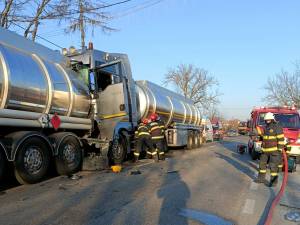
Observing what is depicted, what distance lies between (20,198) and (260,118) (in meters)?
10.6

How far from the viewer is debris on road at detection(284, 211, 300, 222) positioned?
217 inches

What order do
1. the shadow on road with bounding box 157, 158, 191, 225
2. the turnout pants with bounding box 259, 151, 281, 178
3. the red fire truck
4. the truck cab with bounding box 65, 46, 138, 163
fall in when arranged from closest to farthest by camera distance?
1. the shadow on road with bounding box 157, 158, 191, 225
2. the turnout pants with bounding box 259, 151, 281, 178
3. the truck cab with bounding box 65, 46, 138, 163
4. the red fire truck

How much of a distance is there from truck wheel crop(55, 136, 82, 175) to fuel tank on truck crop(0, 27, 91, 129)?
1.72 feet

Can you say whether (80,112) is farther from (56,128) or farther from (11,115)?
(11,115)

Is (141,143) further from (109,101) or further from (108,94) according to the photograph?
(108,94)

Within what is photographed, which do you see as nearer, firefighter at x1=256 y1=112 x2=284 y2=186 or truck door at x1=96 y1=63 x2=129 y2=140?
firefighter at x1=256 y1=112 x2=284 y2=186

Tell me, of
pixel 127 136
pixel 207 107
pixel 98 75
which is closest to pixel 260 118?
pixel 127 136

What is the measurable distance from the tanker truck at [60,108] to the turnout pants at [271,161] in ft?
13.7

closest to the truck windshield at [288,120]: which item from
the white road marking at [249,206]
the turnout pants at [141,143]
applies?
the turnout pants at [141,143]

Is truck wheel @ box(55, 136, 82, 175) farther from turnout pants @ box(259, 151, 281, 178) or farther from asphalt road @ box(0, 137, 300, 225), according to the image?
turnout pants @ box(259, 151, 281, 178)

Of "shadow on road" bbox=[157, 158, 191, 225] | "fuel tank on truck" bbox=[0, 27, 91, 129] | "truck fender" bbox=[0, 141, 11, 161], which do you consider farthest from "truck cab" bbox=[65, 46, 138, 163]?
"truck fender" bbox=[0, 141, 11, 161]

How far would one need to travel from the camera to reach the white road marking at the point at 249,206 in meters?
5.87

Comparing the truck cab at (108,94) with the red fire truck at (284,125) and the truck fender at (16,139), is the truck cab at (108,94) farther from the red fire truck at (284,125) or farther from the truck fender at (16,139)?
the red fire truck at (284,125)

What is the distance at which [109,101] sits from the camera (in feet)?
36.6
